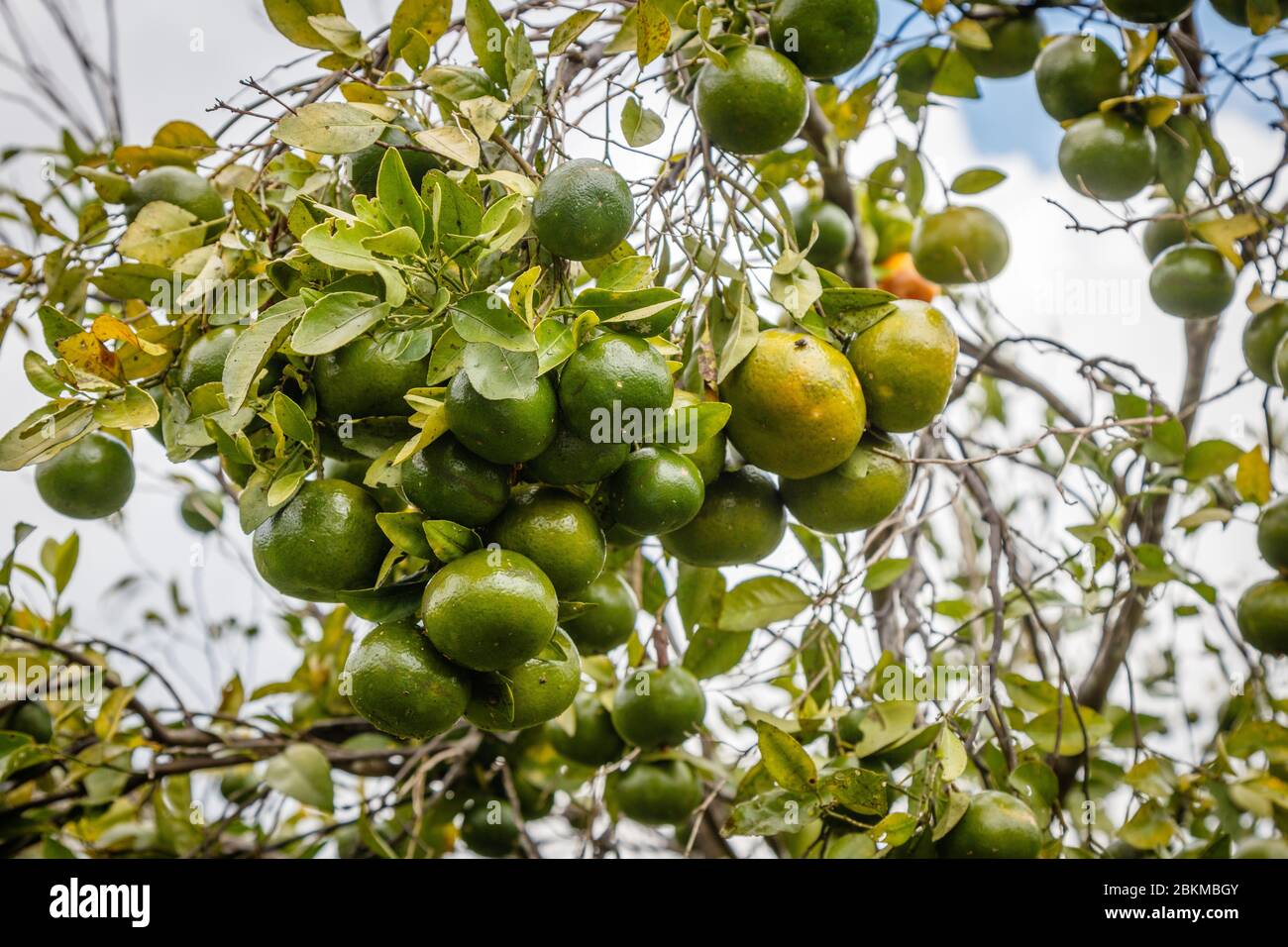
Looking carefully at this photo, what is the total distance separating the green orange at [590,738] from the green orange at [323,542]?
2.12ft

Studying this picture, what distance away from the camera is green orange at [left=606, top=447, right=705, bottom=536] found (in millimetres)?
856

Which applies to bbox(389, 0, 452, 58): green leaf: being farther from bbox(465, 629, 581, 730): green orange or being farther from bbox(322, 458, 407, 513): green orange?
bbox(465, 629, 581, 730): green orange

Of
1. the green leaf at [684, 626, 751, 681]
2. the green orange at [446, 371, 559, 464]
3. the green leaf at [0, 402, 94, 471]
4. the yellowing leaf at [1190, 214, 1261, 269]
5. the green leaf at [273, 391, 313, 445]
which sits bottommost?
the green leaf at [684, 626, 751, 681]

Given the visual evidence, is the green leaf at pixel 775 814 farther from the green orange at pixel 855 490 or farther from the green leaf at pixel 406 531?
the green leaf at pixel 406 531

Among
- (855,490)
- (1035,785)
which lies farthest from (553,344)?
(1035,785)

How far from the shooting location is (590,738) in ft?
4.79

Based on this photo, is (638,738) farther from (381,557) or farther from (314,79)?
(314,79)

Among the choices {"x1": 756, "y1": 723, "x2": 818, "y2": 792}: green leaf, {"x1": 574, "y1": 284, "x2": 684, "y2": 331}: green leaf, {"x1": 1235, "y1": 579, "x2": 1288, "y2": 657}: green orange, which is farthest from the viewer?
{"x1": 1235, "y1": 579, "x2": 1288, "y2": 657}: green orange

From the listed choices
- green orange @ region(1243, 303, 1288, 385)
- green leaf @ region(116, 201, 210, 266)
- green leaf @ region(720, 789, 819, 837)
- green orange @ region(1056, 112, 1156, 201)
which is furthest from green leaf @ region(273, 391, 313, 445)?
green orange @ region(1243, 303, 1288, 385)

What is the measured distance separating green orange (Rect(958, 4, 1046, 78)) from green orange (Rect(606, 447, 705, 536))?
39.1 inches

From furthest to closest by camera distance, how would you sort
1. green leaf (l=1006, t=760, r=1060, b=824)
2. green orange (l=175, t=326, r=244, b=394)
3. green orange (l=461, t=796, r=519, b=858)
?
1. green orange (l=461, t=796, r=519, b=858)
2. green leaf (l=1006, t=760, r=1060, b=824)
3. green orange (l=175, t=326, r=244, b=394)

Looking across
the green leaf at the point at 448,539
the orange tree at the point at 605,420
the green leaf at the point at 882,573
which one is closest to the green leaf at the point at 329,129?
the orange tree at the point at 605,420

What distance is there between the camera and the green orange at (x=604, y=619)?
1149 millimetres
